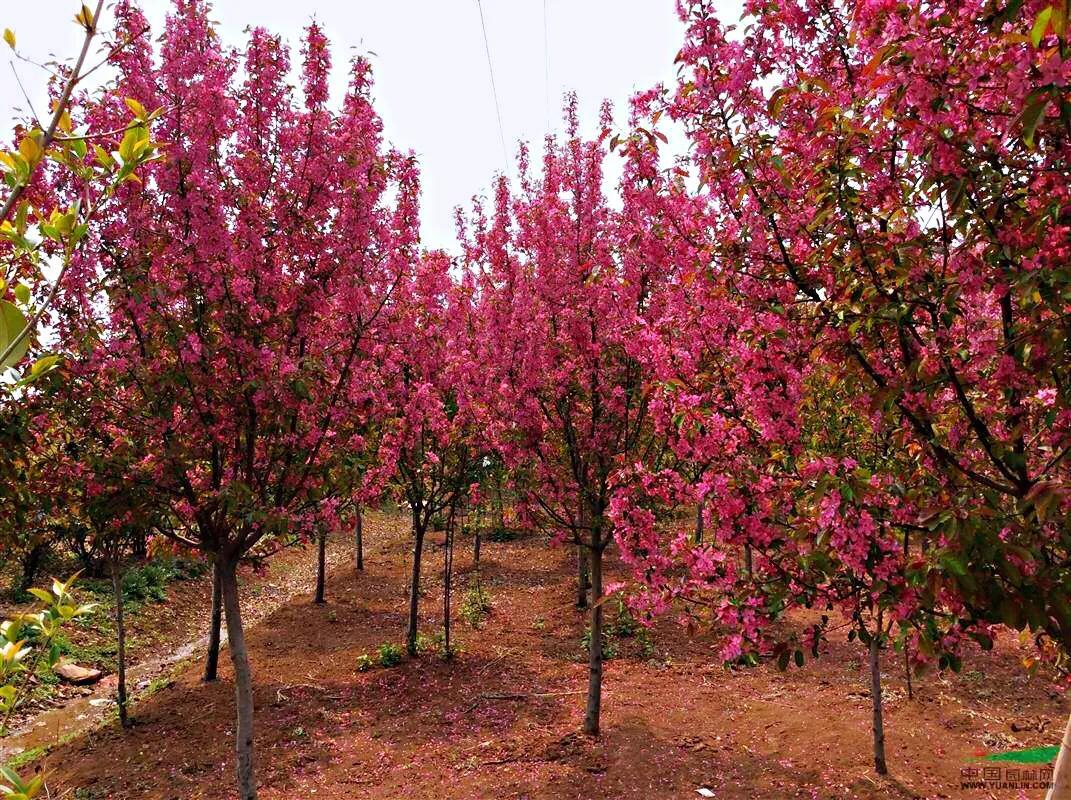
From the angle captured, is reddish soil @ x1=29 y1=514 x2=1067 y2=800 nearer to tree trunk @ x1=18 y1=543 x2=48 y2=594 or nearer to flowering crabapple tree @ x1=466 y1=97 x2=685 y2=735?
flowering crabapple tree @ x1=466 y1=97 x2=685 y2=735

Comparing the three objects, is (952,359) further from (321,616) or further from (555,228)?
(321,616)

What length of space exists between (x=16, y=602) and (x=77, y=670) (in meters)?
4.27

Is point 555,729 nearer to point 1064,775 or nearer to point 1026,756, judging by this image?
point 1026,756

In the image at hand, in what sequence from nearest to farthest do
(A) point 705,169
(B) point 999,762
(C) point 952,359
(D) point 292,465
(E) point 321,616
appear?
1. (C) point 952,359
2. (A) point 705,169
3. (D) point 292,465
4. (B) point 999,762
5. (E) point 321,616

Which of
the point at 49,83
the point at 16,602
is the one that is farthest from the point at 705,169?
the point at 16,602

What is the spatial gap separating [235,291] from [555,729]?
7.11 m

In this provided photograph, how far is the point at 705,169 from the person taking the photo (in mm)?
4301

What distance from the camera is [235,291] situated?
18.8 feet

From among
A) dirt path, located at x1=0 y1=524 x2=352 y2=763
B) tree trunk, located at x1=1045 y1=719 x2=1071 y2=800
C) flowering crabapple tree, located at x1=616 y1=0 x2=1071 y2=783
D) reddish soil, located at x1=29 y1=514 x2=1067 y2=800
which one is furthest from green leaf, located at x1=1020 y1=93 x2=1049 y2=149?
dirt path, located at x1=0 y1=524 x2=352 y2=763

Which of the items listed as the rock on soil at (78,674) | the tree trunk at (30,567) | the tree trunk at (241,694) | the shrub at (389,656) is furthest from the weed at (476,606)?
the tree trunk at (30,567)

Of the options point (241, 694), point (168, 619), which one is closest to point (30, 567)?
point (168, 619)

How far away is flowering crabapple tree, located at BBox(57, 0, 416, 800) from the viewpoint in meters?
5.52

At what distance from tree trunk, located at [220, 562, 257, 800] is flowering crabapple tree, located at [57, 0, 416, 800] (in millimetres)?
19

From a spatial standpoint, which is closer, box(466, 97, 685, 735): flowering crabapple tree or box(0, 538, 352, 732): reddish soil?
box(466, 97, 685, 735): flowering crabapple tree
